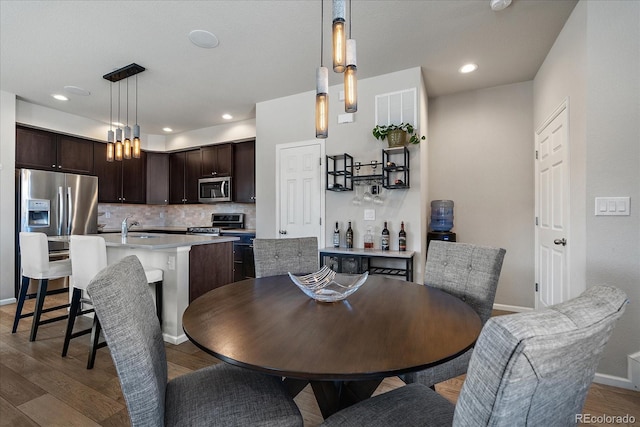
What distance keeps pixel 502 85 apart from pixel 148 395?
4343 millimetres

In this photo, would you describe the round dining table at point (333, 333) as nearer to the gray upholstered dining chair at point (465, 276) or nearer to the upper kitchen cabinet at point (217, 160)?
the gray upholstered dining chair at point (465, 276)

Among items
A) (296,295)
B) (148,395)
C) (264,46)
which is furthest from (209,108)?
(148,395)

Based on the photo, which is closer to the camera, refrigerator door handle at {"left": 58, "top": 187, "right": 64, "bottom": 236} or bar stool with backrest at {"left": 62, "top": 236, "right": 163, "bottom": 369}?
bar stool with backrest at {"left": 62, "top": 236, "right": 163, "bottom": 369}

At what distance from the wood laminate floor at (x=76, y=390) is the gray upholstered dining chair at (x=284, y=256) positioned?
2.58 feet

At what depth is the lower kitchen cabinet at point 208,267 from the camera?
2.73 m

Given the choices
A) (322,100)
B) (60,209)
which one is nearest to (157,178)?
(60,209)

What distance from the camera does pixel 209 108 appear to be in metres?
4.43

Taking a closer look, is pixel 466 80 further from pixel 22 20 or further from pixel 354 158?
pixel 22 20

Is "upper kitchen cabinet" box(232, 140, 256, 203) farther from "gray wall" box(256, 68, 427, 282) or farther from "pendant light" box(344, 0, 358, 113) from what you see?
"pendant light" box(344, 0, 358, 113)

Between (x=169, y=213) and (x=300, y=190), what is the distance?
12.0ft

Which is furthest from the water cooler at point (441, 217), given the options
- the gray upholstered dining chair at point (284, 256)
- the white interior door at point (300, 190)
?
the gray upholstered dining chair at point (284, 256)

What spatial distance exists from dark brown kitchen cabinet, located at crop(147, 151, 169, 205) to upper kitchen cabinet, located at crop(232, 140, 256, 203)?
1684 mm

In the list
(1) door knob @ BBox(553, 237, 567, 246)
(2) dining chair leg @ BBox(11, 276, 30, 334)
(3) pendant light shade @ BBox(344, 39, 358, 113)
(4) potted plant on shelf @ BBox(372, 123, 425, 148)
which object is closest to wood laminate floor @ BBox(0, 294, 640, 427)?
(2) dining chair leg @ BBox(11, 276, 30, 334)

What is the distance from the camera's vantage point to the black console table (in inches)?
119
